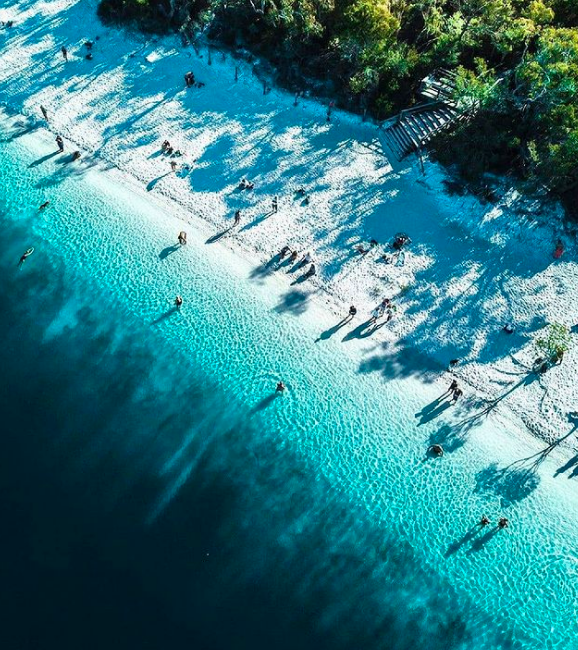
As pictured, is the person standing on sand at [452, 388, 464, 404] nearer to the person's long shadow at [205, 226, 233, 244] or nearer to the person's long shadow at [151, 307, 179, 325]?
the person's long shadow at [151, 307, 179, 325]

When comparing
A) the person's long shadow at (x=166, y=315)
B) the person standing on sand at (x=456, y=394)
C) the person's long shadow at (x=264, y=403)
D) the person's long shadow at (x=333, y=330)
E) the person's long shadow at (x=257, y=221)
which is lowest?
the person standing on sand at (x=456, y=394)

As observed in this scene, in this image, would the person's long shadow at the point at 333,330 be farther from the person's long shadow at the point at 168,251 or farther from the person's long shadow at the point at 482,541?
the person's long shadow at the point at 482,541

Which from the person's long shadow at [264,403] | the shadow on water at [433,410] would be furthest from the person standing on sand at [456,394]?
the person's long shadow at [264,403]

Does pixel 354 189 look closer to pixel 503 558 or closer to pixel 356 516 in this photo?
pixel 356 516

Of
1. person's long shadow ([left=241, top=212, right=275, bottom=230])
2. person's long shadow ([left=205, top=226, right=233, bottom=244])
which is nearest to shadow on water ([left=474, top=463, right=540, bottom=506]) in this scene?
person's long shadow ([left=241, top=212, right=275, bottom=230])

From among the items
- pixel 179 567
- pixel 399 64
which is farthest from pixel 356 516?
pixel 399 64

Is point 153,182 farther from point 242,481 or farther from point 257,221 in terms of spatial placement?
point 242,481
